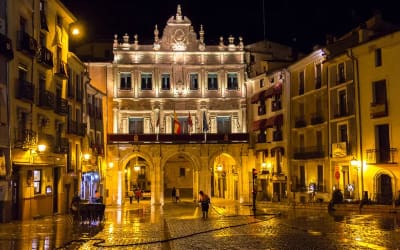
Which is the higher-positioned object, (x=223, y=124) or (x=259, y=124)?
(x=223, y=124)

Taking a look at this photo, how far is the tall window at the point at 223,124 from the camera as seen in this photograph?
6306 cm

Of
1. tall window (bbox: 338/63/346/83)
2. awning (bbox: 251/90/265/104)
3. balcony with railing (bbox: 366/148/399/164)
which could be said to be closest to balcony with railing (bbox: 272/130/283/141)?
awning (bbox: 251/90/265/104)

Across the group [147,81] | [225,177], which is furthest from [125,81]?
[225,177]

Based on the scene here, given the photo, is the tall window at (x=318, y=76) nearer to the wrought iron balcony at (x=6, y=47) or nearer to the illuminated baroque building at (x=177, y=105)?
the illuminated baroque building at (x=177, y=105)

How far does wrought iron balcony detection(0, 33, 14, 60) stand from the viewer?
2862 centimetres

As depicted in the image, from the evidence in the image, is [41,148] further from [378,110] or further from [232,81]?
[232,81]

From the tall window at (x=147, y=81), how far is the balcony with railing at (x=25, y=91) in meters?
29.6

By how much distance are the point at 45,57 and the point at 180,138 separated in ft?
88.3

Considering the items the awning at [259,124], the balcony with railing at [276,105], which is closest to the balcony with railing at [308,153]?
the balcony with railing at [276,105]

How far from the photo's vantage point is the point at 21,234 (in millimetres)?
23984

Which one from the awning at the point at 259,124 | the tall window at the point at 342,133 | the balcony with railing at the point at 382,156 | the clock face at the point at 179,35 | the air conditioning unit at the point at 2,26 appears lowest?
the balcony with railing at the point at 382,156

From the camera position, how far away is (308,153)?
51438mm

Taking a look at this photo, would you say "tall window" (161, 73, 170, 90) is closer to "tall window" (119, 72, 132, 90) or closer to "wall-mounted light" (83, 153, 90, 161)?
"tall window" (119, 72, 132, 90)

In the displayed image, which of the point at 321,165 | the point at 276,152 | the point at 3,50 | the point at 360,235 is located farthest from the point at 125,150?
the point at 360,235
